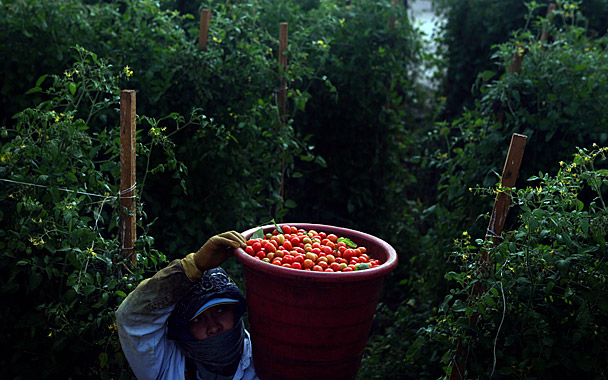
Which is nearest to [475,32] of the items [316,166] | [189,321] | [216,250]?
[316,166]

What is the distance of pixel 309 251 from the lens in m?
2.34

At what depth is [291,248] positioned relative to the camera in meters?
2.41

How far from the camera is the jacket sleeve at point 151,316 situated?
228 centimetres

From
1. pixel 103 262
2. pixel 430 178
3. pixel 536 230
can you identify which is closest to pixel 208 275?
pixel 103 262

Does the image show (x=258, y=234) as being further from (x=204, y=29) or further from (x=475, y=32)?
(x=475, y=32)

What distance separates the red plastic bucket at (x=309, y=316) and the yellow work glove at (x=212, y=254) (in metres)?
0.06

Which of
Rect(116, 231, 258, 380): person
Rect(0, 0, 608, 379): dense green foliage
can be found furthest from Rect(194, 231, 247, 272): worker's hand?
Rect(0, 0, 608, 379): dense green foliage

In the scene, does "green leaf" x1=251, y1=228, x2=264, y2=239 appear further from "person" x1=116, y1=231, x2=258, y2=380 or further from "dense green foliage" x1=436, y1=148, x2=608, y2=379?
"dense green foliage" x1=436, y1=148, x2=608, y2=379

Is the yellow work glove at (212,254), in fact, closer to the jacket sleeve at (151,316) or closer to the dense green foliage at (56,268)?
the jacket sleeve at (151,316)

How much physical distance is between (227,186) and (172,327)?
157 centimetres

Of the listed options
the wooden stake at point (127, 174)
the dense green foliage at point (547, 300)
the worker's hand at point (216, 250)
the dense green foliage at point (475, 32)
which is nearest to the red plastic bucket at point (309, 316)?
the worker's hand at point (216, 250)

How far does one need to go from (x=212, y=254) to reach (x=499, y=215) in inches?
44.6

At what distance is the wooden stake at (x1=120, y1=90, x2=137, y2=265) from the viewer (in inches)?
96.7

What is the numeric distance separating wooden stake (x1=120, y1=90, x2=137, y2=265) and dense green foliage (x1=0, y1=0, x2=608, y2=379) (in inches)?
1.7
